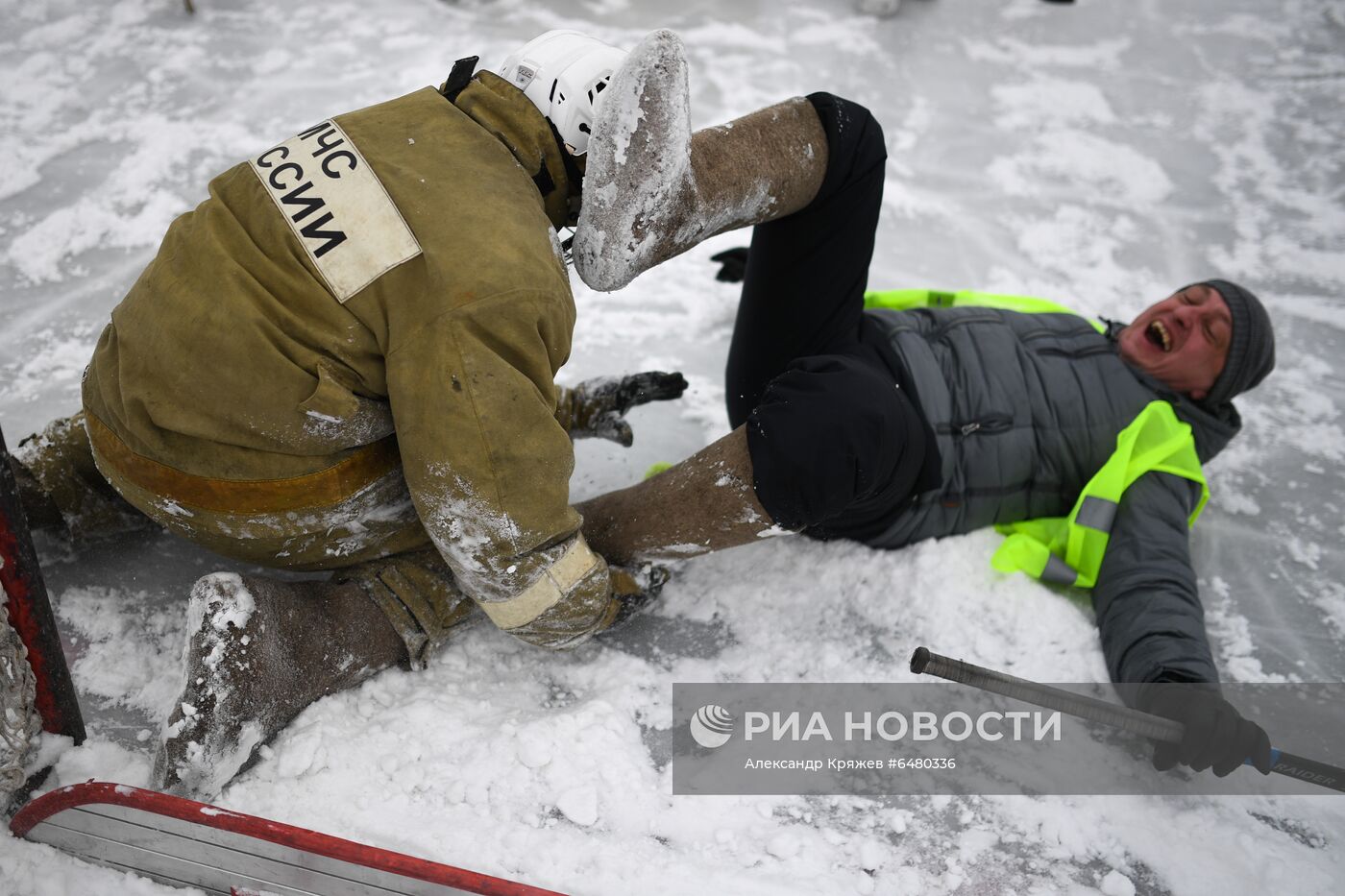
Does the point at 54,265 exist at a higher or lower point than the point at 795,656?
higher

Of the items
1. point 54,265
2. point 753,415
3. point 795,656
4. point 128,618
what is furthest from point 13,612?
point 54,265

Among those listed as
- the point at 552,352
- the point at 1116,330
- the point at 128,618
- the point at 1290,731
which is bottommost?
the point at 1290,731

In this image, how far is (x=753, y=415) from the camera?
152 centimetres

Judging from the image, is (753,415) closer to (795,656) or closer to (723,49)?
(795,656)

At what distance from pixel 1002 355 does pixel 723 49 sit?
7.49 feet

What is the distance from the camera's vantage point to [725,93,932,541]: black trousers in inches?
58.1

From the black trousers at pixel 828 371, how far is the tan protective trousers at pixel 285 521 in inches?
22.5

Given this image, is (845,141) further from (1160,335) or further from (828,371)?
(1160,335)

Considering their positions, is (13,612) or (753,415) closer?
(13,612)

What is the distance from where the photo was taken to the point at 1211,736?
1.46 metres

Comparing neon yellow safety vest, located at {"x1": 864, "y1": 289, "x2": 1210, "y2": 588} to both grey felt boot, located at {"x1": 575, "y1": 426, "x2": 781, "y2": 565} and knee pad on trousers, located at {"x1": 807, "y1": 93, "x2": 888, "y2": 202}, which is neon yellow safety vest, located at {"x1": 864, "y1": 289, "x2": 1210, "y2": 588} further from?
knee pad on trousers, located at {"x1": 807, "y1": 93, "x2": 888, "y2": 202}

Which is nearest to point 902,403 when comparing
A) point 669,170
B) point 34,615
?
point 669,170

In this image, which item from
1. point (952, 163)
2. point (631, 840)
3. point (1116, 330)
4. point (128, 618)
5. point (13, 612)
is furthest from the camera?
point (952, 163)

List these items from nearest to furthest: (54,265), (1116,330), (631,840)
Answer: (631,840)
(1116,330)
(54,265)
